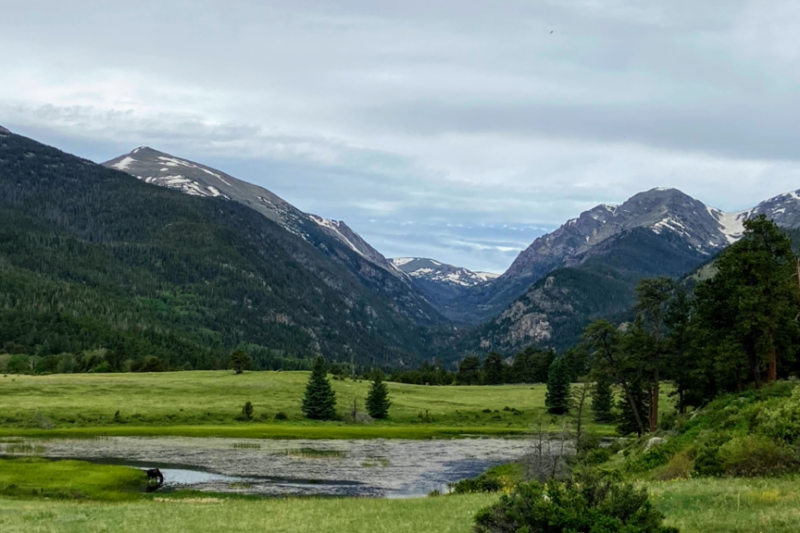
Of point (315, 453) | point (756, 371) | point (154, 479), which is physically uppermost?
point (756, 371)

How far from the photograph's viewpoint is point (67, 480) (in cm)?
5356

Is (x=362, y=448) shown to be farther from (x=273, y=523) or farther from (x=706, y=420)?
(x=273, y=523)

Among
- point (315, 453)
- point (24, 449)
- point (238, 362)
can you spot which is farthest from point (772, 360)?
point (238, 362)

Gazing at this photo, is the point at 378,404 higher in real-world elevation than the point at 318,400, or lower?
lower

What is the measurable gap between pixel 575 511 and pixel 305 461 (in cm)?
5997

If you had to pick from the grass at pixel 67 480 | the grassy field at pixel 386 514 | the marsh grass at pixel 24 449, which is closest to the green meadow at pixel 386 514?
the grassy field at pixel 386 514

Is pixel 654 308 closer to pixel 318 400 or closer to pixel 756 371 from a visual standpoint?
pixel 756 371

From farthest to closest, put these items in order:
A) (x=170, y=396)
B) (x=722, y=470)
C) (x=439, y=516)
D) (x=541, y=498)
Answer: (x=170, y=396) < (x=722, y=470) < (x=439, y=516) < (x=541, y=498)

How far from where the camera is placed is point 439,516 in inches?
1094

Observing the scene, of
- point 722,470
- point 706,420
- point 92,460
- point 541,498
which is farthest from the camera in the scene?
point 92,460

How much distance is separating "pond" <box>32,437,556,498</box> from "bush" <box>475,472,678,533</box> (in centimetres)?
3483

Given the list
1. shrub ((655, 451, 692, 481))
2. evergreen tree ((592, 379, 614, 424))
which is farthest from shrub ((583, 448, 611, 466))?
evergreen tree ((592, 379, 614, 424))

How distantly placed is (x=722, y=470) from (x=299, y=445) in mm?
65399

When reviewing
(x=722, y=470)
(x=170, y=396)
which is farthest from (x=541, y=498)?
(x=170, y=396)
